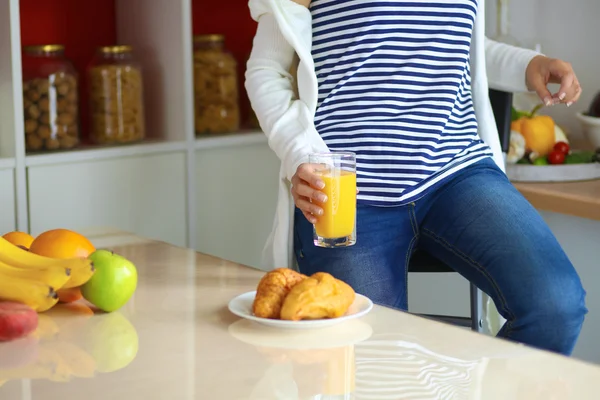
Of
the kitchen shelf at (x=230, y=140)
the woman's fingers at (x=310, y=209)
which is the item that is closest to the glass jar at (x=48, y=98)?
the kitchen shelf at (x=230, y=140)

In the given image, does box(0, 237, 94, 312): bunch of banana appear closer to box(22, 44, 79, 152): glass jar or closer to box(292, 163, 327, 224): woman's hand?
box(292, 163, 327, 224): woman's hand

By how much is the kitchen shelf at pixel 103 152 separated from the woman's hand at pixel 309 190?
104 cm

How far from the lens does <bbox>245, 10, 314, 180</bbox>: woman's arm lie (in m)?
1.47

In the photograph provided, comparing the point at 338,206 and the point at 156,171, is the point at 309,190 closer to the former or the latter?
the point at 338,206

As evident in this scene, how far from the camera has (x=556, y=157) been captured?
91.0 inches

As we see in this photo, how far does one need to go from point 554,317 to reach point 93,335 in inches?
25.6

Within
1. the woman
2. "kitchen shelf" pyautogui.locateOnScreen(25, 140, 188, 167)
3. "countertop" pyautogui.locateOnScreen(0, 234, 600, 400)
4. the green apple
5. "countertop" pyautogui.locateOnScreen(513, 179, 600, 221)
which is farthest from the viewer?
"kitchen shelf" pyautogui.locateOnScreen(25, 140, 188, 167)

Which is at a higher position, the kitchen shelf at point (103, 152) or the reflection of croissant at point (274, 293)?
the kitchen shelf at point (103, 152)

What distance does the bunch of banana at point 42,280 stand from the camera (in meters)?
1.04

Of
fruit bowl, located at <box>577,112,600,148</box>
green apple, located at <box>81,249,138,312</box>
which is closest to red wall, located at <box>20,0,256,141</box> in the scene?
fruit bowl, located at <box>577,112,600,148</box>

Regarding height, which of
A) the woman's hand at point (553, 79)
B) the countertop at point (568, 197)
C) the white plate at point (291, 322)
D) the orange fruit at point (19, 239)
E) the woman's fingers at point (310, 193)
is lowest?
the countertop at point (568, 197)

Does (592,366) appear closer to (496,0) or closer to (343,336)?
(343,336)

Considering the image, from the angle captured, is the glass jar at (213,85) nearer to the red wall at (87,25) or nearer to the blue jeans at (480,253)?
the red wall at (87,25)

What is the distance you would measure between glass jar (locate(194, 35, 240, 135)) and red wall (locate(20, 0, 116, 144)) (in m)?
0.28
